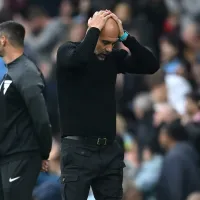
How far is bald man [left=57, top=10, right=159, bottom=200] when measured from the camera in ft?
25.4

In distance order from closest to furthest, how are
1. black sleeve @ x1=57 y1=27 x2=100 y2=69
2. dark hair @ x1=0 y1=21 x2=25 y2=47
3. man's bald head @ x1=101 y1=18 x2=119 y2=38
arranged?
black sleeve @ x1=57 y1=27 x2=100 y2=69 → man's bald head @ x1=101 y1=18 x2=119 y2=38 → dark hair @ x1=0 y1=21 x2=25 y2=47

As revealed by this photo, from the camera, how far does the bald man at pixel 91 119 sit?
7.73 metres

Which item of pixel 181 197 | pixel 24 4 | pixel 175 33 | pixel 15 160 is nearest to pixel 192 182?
pixel 181 197

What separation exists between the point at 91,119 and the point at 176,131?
3.60 meters

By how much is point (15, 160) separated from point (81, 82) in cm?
118

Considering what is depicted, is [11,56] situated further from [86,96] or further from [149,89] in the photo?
[149,89]

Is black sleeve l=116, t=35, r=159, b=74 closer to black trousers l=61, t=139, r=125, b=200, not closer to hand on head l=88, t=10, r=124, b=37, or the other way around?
hand on head l=88, t=10, r=124, b=37

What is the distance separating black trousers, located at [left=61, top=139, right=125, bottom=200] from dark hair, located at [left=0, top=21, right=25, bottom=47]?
48.9 inches

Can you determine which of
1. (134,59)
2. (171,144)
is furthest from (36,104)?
(171,144)

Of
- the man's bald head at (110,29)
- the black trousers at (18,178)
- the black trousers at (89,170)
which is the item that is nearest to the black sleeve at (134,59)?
the man's bald head at (110,29)

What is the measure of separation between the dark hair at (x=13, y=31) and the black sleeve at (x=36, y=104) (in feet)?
1.01

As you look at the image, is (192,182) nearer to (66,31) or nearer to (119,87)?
(119,87)

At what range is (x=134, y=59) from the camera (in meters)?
8.08

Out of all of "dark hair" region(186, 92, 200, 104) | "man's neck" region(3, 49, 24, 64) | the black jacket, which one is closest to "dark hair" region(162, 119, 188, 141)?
"dark hair" region(186, 92, 200, 104)
